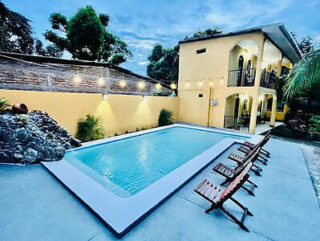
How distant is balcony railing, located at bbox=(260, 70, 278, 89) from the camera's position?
1078cm

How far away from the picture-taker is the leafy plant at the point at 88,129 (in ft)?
25.5

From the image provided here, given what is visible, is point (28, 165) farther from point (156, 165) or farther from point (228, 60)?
point (228, 60)

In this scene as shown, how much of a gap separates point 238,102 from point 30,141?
1410cm

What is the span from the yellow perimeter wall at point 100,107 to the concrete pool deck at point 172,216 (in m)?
3.42

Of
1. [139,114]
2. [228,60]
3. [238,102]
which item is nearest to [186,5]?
[228,60]

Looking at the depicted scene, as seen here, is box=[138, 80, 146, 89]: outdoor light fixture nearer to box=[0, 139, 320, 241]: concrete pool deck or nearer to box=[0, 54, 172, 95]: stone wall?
box=[0, 54, 172, 95]: stone wall

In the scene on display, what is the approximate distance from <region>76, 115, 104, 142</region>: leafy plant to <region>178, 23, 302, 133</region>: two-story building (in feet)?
25.0

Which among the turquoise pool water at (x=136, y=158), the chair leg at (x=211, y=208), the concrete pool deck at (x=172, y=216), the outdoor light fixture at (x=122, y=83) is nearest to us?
the concrete pool deck at (x=172, y=216)

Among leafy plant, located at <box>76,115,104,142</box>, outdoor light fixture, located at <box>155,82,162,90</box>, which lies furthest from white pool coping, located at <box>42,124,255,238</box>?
outdoor light fixture, located at <box>155,82,162,90</box>

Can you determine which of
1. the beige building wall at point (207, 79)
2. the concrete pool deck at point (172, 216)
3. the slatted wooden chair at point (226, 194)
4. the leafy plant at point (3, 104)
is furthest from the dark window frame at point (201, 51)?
the leafy plant at point (3, 104)

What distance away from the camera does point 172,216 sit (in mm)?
2789

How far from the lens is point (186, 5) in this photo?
14.6 meters

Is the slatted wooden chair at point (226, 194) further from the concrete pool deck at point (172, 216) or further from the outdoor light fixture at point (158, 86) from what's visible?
the outdoor light fixture at point (158, 86)

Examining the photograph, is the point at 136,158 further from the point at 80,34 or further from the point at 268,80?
the point at 80,34
